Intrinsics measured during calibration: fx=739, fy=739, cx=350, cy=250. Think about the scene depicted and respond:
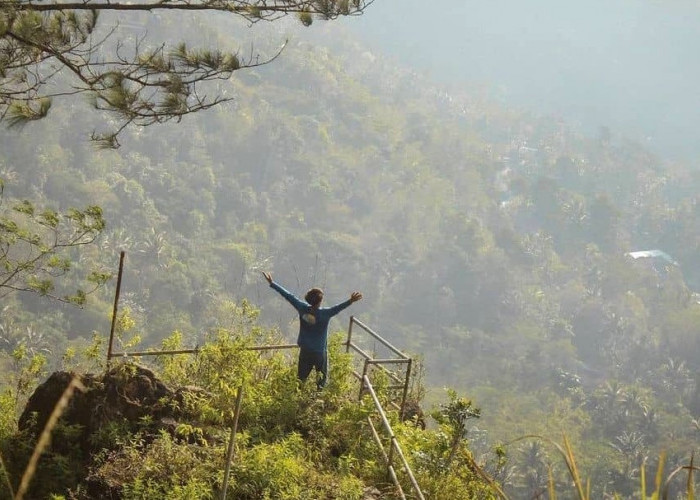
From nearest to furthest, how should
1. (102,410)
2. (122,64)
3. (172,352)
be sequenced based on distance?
(102,410) → (122,64) → (172,352)

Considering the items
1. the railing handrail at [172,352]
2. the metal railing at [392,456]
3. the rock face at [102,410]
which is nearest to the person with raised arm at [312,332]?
the railing handrail at [172,352]

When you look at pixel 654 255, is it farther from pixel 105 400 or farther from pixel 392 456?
pixel 105 400

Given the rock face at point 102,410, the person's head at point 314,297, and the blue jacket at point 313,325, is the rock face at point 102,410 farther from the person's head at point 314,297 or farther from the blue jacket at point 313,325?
the person's head at point 314,297

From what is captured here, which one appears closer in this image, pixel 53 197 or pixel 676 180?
pixel 53 197

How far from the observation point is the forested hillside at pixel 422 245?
41719 millimetres

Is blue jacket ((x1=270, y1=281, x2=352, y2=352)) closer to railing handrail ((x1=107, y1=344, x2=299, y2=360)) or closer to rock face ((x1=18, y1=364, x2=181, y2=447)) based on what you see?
railing handrail ((x1=107, y1=344, x2=299, y2=360))

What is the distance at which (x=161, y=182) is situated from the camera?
5600 cm

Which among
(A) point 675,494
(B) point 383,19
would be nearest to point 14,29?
(A) point 675,494

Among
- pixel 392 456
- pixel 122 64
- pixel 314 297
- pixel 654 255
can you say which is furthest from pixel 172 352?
pixel 654 255

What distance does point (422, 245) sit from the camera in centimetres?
6384

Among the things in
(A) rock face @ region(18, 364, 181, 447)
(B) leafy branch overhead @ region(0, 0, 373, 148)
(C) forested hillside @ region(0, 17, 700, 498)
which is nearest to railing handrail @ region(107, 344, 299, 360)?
(A) rock face @ region(18, 364, 181, 447)

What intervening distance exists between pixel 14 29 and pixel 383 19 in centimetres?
12969

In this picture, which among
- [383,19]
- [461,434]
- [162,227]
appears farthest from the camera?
[383,19]

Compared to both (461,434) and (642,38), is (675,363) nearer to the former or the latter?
(461,434)
